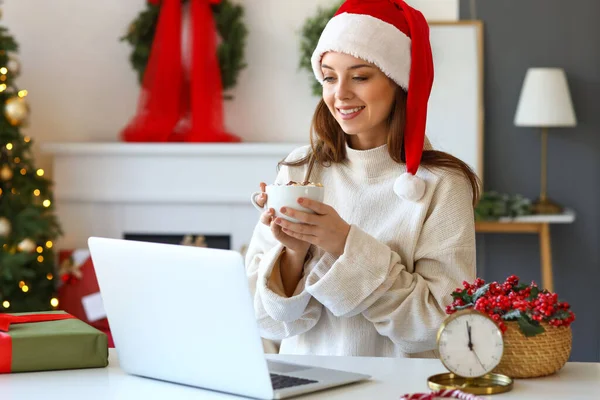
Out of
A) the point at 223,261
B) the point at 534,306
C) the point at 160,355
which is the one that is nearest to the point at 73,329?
the point at 160,355

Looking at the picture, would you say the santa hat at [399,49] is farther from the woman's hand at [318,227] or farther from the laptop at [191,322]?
the laptop at [191,322]

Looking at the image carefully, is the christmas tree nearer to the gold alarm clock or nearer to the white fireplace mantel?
the white fireplace mantel

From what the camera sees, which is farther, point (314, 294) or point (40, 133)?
point (40, 133)

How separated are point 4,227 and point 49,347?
2679mm

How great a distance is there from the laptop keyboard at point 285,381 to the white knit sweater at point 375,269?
0.35m

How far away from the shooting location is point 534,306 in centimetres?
146

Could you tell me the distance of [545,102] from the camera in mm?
4375

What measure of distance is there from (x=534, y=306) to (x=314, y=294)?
18.4 inches

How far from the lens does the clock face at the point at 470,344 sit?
1374 mm

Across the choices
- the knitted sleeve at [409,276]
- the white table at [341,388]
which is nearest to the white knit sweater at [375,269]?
the knitted sleeve at [409,276]

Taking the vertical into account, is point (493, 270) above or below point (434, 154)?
below

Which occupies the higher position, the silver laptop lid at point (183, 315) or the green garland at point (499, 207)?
the silver laptop lid at point (183, 315)

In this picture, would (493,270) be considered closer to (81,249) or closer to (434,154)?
(81,249)

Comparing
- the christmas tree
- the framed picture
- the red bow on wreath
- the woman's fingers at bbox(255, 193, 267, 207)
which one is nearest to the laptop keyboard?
the woman's fingers at bbox(255, 193, 267, 207)
